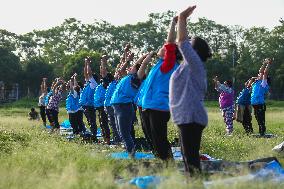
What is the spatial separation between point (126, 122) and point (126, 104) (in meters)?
0.41

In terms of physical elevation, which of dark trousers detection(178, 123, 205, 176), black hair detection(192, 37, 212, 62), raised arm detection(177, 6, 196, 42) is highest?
raised arm detection(177, 6, 196, 42)

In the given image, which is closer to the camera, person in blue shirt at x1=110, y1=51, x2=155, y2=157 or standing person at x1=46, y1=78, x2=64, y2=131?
person in blue shirt at x1=110, y1=51, x2=155, y2=157

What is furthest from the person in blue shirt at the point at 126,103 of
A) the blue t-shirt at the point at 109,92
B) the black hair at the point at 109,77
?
the black hair at the point at 109,77

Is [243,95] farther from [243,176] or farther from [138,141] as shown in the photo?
[243,176]

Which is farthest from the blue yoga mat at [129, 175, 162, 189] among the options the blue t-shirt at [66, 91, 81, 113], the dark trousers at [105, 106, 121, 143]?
the blue t-shirt at [66, 91, 81, 113]

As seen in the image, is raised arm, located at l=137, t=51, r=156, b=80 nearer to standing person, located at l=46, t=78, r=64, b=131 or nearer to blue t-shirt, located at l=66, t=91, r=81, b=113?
blue t-shirt, located at l=66, t=91, r=81, b=113

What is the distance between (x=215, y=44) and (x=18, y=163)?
85.0 meters

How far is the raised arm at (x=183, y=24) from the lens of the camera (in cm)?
557

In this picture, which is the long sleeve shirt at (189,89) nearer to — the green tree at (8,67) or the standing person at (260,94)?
the standing person at (260,94)

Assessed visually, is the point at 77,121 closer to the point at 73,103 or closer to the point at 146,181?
the point at 73,103

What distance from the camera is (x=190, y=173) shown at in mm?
5715

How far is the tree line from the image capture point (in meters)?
65.6

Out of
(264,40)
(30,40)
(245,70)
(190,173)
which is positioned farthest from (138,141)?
(30,40)

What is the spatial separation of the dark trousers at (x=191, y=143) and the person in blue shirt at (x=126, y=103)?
9.73 feet
